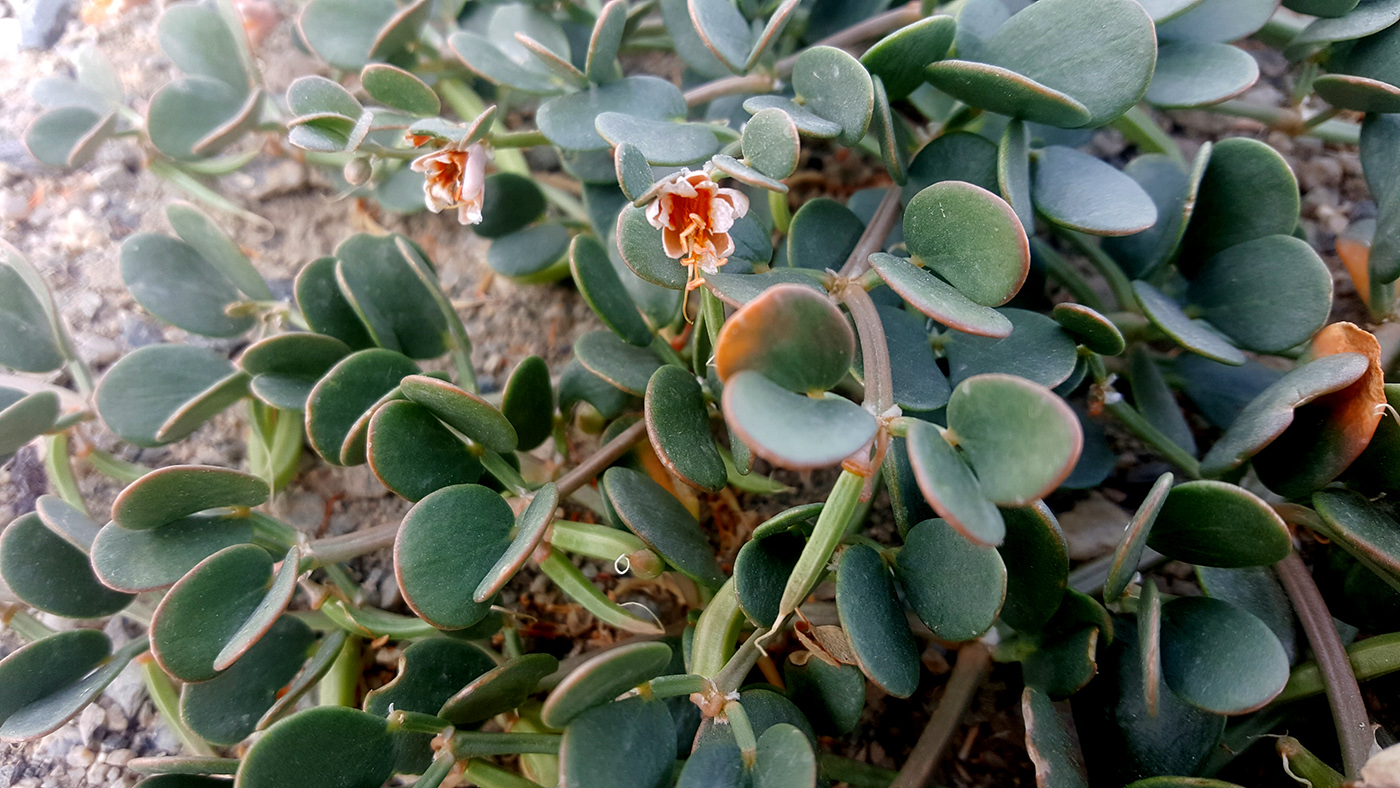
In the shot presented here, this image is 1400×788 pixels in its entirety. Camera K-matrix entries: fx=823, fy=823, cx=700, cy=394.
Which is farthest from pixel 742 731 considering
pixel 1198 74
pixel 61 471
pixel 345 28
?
pixel 345 28

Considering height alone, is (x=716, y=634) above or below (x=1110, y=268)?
below

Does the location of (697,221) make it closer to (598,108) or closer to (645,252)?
(645,252)

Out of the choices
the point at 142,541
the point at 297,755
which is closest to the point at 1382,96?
the point at 297,755

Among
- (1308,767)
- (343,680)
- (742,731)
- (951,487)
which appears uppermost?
(951,487)

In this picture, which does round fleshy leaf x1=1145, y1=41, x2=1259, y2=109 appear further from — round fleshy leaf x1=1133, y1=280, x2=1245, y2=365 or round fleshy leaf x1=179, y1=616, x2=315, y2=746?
round fleshy leaf x1=179, y1=616, x2=315, y2=746

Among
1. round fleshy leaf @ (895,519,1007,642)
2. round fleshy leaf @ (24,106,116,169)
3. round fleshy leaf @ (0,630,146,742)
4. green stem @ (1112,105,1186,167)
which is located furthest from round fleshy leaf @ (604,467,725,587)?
round fleshy leaf @ (24,106,116,169)

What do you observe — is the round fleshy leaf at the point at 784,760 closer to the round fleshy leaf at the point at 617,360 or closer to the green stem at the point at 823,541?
the green stem at the point at 823,541

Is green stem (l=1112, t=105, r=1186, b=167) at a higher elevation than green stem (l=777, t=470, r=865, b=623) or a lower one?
higher
